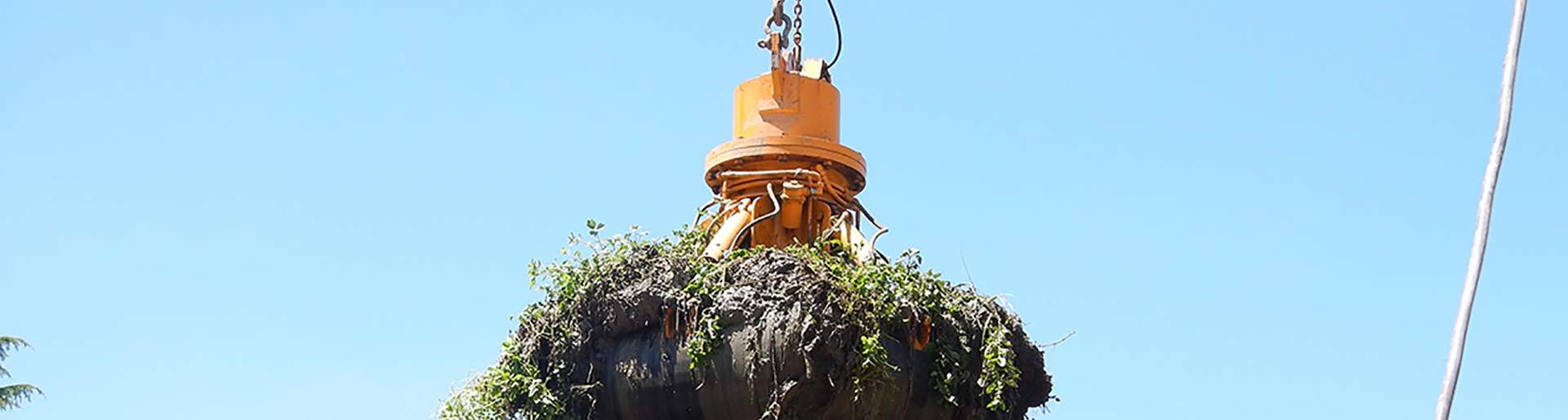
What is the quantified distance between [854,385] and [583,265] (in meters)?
1.46

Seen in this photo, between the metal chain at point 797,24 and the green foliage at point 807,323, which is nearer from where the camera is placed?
the green foliage at point 807,323

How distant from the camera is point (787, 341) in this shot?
33.1 ft

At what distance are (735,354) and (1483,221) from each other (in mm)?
4640

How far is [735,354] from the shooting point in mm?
10164

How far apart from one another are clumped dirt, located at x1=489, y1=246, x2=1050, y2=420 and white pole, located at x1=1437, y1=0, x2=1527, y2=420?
14.1 feet

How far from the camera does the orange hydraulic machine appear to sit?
11.4 meters

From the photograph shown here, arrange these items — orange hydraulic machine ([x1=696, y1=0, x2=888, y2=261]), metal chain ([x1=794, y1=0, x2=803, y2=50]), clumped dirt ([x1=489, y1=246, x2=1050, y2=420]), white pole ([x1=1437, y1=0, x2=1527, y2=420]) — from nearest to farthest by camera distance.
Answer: white pole ([x1=1437, y1=0, x2=1527, y2=420]), clumped dirt ([x1=489, y1=246, x2=1050, y2=420]), orange hydraulic machine ([x1=696, y1=0, x2=888, y2=261]), metal chain ([x1=794, y1=0, x2=803, y2=50])

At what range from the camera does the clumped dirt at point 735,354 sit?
33.2 feet

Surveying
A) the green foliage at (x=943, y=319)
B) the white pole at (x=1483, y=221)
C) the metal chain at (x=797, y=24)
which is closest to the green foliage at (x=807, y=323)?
Result: the green foliage at (x=943, y=319)

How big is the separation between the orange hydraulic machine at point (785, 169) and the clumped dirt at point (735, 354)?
0.75m

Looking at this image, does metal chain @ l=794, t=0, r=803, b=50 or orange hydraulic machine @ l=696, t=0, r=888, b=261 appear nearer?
orange hydraulic machine @ l=696, t=0, r=888, b=261

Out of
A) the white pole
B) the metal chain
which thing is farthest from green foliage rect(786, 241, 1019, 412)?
the white pole

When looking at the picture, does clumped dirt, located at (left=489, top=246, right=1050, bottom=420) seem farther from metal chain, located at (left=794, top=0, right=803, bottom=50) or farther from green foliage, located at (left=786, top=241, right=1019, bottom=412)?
metal chain, located at (left=794, top=0, right=803, bottom=50)

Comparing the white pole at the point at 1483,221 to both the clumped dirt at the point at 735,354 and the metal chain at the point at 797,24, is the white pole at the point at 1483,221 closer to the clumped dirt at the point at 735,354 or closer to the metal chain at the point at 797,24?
the clumped dirt at the point at 735,354
